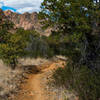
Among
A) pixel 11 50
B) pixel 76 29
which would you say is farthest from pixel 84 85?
pixel 11 50

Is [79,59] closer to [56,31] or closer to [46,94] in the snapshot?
[56,31]

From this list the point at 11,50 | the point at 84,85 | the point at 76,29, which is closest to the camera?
the point at 84,85

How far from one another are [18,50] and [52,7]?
19.2 ft

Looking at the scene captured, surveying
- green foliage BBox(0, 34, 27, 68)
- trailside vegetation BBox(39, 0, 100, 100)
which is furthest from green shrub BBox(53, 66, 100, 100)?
green foliage BBox(0, 34, 27, 68)

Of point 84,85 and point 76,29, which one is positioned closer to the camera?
point 84,85

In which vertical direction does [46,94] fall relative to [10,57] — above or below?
below

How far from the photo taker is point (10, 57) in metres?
12.0

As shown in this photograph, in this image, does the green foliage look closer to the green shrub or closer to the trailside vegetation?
the trailside vegetation

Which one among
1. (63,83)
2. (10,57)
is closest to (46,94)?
(63,83)

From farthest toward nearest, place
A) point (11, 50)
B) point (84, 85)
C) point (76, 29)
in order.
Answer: point (11, 50) → point (76, 29) → point (84, 85)

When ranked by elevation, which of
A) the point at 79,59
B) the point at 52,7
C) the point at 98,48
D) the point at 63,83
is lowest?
the point at 63,83

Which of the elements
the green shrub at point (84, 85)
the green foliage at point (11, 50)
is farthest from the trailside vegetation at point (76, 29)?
the green foliage at point (11, 50)

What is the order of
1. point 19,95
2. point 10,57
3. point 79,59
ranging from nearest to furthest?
point 19,95, point 79,59, point 10,57

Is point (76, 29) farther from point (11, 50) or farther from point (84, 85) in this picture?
point (11, 50)
